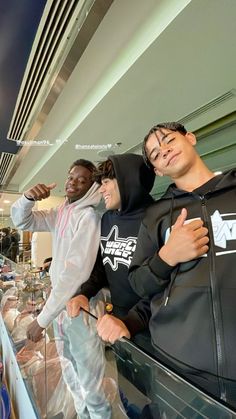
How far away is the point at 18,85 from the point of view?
5.27 ft

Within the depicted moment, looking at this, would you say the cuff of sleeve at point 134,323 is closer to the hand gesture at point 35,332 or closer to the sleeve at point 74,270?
the sleeve at point 74,270

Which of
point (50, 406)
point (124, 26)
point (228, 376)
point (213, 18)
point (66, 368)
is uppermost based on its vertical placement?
point (124, 26)

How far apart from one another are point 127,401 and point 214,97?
184cm

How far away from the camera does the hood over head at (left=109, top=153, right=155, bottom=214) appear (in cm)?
100

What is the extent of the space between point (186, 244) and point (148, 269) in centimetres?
14

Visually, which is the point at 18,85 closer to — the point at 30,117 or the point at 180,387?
the point at 30,117

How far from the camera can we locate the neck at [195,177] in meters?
0.79

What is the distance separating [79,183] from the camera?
125cm

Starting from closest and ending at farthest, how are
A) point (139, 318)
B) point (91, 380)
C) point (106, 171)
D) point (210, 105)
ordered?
1. point (139, 318)
2. point (91, 380)
3. point (106, 171)
4. point (210, 105)

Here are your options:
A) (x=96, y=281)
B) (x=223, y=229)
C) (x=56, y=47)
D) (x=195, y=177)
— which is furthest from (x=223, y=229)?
(x=56, y=47)

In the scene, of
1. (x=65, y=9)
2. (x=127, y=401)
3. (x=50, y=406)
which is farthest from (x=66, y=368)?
(x=65, y=9)

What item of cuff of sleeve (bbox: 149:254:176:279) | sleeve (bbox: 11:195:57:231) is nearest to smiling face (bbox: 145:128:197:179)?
cuff of sleeve (bbox: 149:254:176:279)

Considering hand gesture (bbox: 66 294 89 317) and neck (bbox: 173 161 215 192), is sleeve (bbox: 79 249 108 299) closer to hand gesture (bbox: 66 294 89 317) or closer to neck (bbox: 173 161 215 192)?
hand gesture (bbox: 66 294 89 317)

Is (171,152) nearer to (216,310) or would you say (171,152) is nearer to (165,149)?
(165,149)
